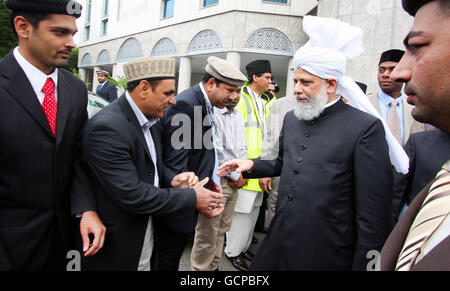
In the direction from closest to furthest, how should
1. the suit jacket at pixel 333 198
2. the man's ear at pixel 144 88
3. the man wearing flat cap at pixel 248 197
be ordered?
the suit jacket at pixel 333 198 < the man's ear at pixel 144 88 < the man wearing flat cap at pixel 248 197

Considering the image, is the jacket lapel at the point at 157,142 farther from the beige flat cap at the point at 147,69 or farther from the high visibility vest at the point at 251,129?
the high visibility vest at the point at 251,129

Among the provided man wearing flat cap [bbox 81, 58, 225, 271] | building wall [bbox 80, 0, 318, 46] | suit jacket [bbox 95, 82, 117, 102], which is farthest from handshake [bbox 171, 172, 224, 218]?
building wall [bbox 80, 0, 318, 46]

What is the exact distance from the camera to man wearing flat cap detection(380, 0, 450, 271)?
0.66 m

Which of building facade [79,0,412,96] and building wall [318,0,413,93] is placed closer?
building wall [318,0,413,93]

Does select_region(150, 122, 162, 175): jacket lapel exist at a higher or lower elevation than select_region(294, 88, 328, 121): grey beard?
lower

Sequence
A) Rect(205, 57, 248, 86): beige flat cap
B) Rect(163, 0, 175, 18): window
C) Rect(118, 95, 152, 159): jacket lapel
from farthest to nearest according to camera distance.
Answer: Rect(163, 0, 175, 18): window < Rect(205, 57, 248, 86): beige flat cap < Rect(118, 95, 152, 159): jacket lapel

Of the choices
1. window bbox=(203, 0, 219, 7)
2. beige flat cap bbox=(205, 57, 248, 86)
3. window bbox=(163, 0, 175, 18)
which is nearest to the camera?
beige flat cap bbox=(205, 57, 248, 86)

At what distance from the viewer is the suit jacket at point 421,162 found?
2.11 m

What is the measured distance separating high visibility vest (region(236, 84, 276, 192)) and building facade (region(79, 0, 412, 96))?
527 cm

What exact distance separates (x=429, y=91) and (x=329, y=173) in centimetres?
118

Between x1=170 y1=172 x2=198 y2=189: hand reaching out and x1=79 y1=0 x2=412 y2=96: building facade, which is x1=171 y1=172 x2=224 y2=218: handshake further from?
x1=79 y1=0 x2=412 y2=96: building facade

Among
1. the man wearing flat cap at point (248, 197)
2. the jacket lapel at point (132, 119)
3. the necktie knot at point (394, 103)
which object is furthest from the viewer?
the man wearing flat cap at point (248, 197)

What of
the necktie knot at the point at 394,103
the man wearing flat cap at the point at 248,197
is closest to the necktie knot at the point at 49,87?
the man wearing flat cap at the point at 248,197

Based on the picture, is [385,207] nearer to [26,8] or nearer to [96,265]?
[96,265]
